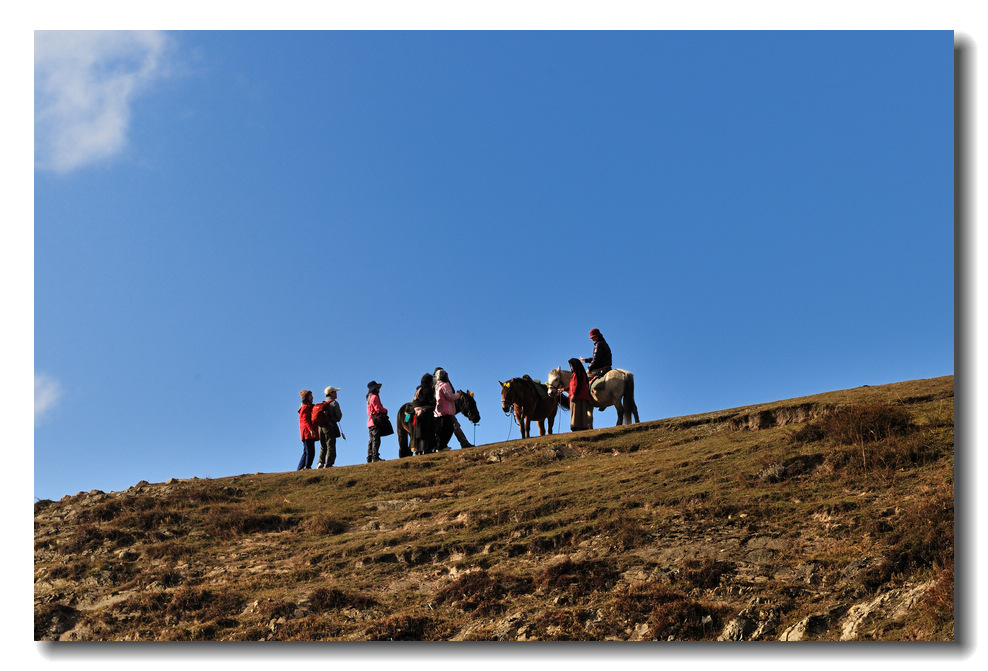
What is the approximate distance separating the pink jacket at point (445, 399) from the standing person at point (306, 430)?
2985 millimetres

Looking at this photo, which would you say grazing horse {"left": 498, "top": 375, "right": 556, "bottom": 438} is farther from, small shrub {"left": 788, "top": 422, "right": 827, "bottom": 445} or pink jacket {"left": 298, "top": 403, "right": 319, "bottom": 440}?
small shrub {"left": 788, "top": 422, "right": 827, "bottom": 445}

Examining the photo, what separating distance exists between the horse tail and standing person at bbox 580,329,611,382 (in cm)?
84

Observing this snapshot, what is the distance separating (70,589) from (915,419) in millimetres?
13683

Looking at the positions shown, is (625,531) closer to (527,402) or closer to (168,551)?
(168,551)

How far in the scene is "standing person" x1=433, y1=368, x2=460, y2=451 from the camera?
22.0 m

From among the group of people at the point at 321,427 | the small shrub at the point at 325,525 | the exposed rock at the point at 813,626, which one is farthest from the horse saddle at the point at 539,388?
the exposed rock at the point at 813,626

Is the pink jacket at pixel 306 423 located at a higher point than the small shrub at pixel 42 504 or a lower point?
higher

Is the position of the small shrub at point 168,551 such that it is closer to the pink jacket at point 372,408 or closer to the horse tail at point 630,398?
the pink jacket at point 372,408

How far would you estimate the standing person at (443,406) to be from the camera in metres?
22.0

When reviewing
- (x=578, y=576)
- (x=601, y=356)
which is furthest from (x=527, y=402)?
(x=578, y=576)

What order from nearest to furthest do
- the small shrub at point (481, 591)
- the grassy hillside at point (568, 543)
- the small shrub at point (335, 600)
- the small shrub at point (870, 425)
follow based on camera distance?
the grassy hillside at point (568, 543) → the small shrub at point (481, 591) → the small shrub at point (335, 600) → the small shrub at point (870, 425)

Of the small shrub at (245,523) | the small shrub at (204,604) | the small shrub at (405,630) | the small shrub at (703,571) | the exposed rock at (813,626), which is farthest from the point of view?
the small shrub at (245,523)

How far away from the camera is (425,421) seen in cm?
2217

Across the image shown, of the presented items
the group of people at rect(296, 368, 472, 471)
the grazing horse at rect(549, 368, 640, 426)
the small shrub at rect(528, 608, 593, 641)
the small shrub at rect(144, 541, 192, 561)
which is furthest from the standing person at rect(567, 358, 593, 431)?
the small shrub at rect(528, 608, 593, 641)
